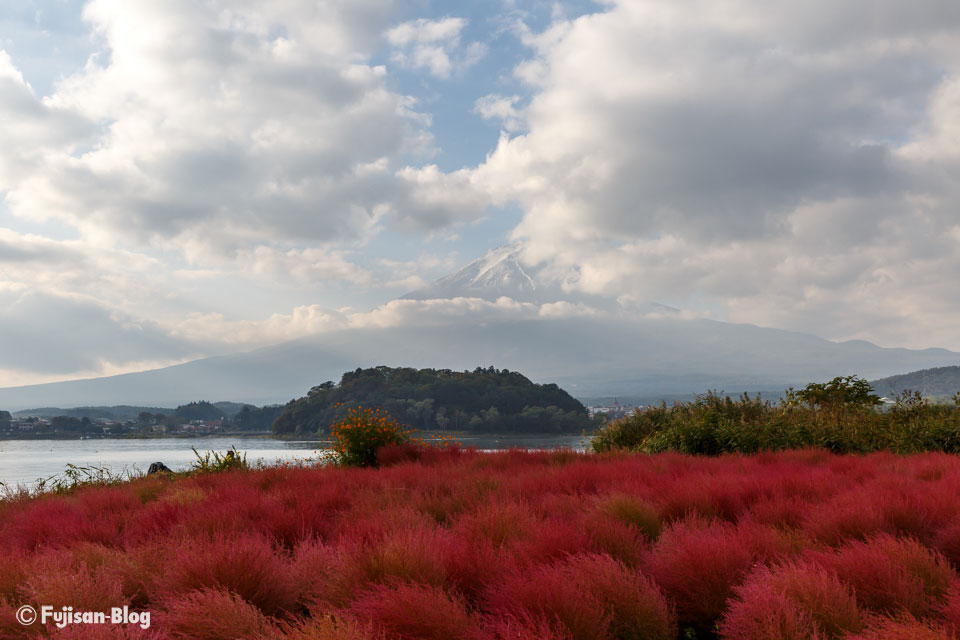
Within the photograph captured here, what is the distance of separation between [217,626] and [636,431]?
51.5 ft

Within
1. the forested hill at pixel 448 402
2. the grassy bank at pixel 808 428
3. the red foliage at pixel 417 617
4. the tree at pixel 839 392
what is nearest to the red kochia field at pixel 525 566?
the red foliage at pixel 417 617

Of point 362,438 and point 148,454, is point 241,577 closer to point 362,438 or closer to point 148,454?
point 362,438

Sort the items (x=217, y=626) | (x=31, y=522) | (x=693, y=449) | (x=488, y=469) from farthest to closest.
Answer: (x=693, y=449) → (x=488, y=469) → (x=31, y=522) → (x=217, y=626)

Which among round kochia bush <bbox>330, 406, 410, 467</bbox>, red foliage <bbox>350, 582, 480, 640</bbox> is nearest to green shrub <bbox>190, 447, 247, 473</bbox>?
round kochia bush <bbox>330, 406, 410, 467</bbox>

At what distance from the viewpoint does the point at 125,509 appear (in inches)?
295

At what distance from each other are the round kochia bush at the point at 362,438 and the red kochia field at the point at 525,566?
6419mm

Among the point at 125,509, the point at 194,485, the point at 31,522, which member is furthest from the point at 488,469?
the point at 31,522

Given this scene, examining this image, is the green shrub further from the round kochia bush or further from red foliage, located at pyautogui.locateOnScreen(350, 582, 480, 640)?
red foliage, located at pyautogui.locateOnScreen(350, 582, 480, 640)

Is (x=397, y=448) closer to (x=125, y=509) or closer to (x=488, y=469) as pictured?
(x=488, y=469)

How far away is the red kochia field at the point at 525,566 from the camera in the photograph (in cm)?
335

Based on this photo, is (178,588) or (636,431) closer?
(178,588)

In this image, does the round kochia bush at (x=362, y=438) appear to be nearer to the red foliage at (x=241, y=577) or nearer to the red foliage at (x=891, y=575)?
the red foliage at (x=241, y=577)

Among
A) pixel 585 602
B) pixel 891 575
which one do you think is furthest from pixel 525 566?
pixel 891 575

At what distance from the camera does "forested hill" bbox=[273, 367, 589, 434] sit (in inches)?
2109
